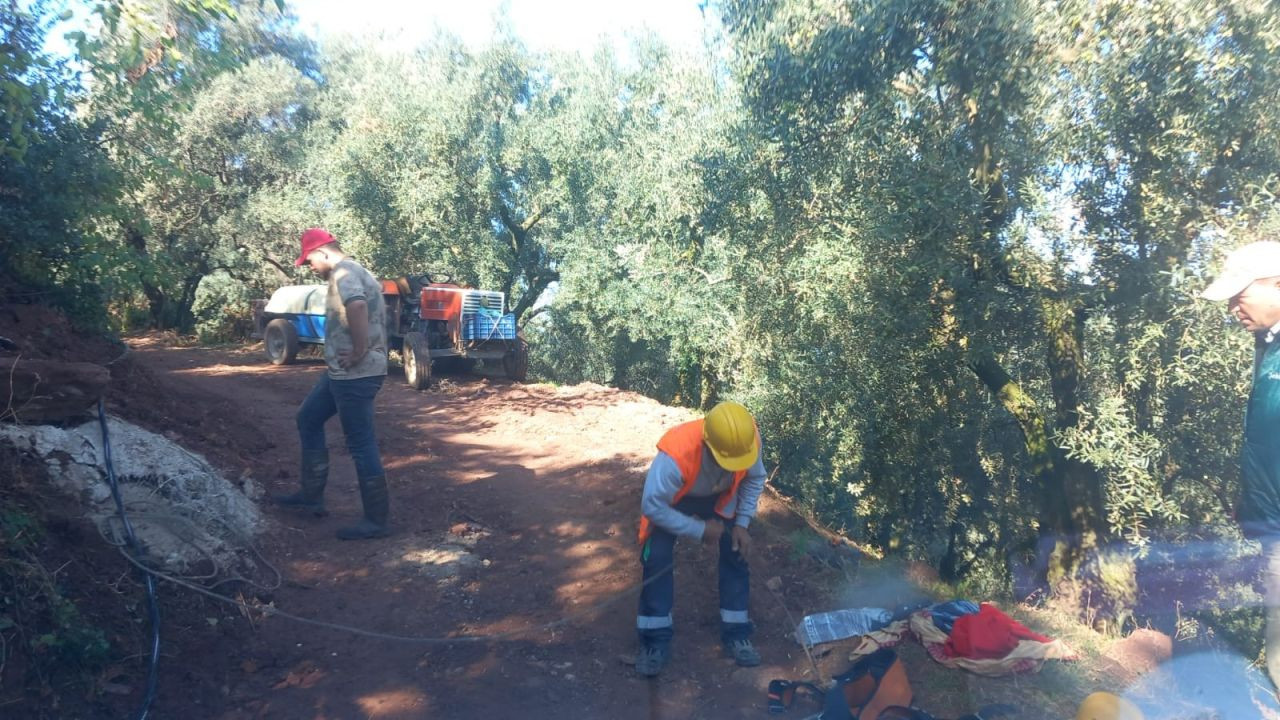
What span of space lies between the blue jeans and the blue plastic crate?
863 cm

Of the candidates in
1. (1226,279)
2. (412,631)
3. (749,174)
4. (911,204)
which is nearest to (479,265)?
(749,174)

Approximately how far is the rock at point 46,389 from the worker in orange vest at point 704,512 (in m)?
3.37

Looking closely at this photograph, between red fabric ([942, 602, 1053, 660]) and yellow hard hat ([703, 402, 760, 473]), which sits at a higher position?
yellow hard hat ([703, 402, 760, 473])

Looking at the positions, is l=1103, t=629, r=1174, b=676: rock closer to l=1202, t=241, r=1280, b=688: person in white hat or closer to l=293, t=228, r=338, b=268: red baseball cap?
l=1202, t=241, r=1280, b=688: person in white hat

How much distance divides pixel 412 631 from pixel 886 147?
5437 millimetres

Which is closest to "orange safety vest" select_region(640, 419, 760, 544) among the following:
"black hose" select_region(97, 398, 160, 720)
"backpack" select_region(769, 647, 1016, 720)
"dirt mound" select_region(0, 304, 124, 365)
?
"backpack" select_region(769, 647, 1016, 720)

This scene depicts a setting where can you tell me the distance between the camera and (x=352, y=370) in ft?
16.9

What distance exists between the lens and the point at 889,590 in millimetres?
5137

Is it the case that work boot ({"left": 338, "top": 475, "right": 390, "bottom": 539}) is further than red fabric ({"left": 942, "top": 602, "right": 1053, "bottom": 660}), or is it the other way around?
work boot ({"left": 338, "top": 475, "right": 390, "bottom": 539})

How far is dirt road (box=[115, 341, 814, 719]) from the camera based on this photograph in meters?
3.87

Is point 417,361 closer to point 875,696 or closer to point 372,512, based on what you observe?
point 372,512

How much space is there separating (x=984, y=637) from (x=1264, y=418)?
1.46 meters

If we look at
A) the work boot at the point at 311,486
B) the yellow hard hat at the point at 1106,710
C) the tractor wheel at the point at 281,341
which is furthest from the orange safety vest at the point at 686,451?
the tractor wheel at the point at 281,341

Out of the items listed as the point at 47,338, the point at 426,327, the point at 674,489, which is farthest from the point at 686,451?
the point at 426,327
